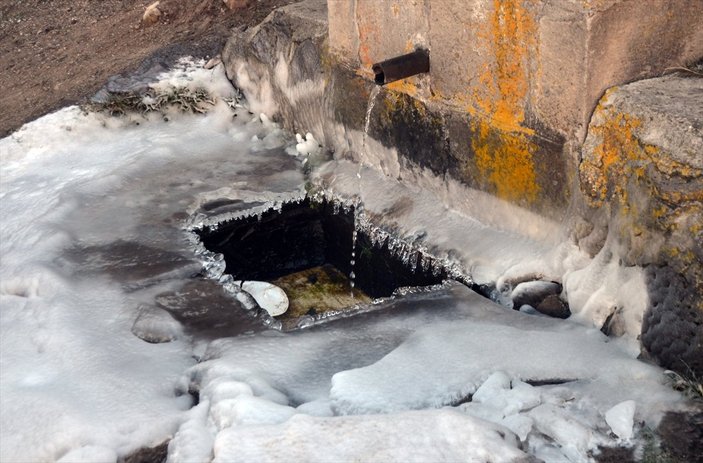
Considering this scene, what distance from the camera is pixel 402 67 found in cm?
341

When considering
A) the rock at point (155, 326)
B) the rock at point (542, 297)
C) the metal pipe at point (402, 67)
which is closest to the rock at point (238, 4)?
the metal pipe at point (402, 67)

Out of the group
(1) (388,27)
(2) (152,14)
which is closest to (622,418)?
(1) (388,27)

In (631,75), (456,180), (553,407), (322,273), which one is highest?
(631,75)

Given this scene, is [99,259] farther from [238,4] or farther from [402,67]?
[238,4]

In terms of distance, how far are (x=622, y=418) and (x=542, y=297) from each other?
0.70 meters

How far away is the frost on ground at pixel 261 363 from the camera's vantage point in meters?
2.37

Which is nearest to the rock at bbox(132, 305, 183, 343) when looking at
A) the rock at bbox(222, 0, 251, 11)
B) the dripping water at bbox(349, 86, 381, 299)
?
the dripping water at bbox(349, 86, 381, 299)

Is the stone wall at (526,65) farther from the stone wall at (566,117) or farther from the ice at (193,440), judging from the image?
the ice at (193,440)

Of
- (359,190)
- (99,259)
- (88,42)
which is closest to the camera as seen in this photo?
(99,259)

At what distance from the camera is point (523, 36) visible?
302 centimetres

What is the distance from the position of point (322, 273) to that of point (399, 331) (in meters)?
1.29

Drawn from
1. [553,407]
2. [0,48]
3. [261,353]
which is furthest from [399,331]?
[0,48]

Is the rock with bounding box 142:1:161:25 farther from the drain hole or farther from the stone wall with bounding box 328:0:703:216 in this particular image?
the stone wall with bounding box 328:0:703:216

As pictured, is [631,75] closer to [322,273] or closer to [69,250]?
[322,273]
